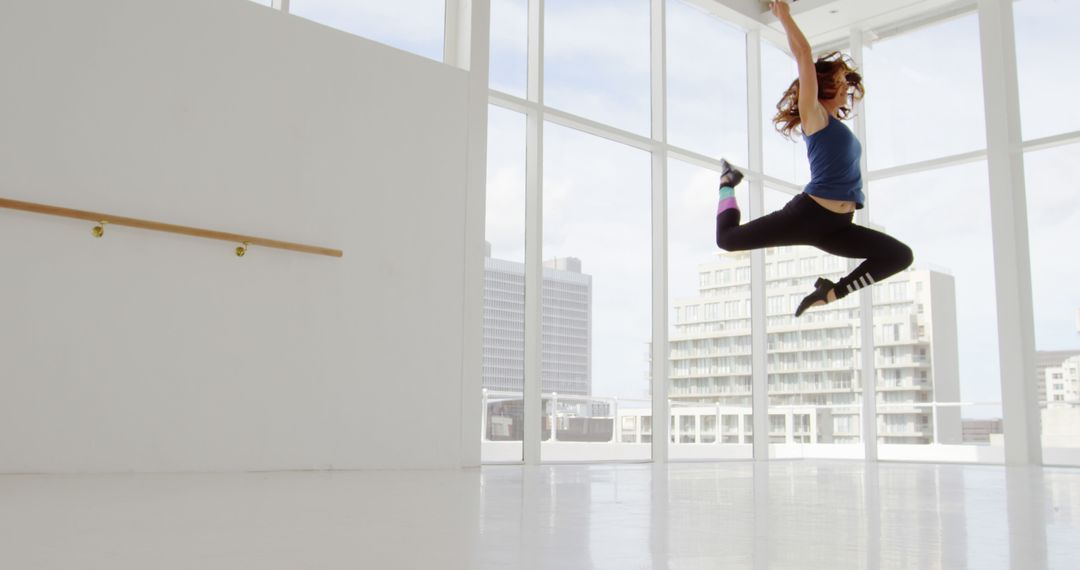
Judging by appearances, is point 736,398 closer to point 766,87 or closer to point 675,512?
point 766,87

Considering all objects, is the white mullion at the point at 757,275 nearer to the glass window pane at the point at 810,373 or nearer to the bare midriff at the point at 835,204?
the glass window pane at the point at 810,373

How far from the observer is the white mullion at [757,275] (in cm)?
688

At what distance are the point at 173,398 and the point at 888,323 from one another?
17.3 ft

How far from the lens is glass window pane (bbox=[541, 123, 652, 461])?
5.61m

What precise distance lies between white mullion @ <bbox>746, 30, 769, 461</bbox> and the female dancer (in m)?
3.98

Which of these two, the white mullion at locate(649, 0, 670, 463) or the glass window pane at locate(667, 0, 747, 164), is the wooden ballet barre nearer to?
the white mullion at locate(649, 0, 670, 463)

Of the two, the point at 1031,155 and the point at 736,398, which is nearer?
the point at 1031,155

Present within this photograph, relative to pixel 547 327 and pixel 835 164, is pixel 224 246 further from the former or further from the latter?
pixel 835 164

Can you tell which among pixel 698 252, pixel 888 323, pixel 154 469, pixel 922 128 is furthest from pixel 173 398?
pixel 922 128

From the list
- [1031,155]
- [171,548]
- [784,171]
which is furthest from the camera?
[784,171]

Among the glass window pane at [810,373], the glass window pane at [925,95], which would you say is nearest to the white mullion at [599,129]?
the glass window pane at [810,373]

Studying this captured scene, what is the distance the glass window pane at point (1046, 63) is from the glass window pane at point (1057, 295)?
0.21 meters

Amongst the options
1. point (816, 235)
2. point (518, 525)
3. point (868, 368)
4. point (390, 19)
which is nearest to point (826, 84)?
point (816, 235)

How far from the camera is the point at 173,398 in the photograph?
12.3 feet
